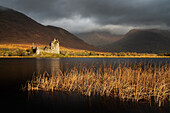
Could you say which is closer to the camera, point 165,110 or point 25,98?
point 165,110

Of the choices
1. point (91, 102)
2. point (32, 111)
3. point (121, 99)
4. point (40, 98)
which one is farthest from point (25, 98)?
point (121, 99)

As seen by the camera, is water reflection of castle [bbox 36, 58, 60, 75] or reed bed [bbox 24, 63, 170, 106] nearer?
reed bed [bbox 24, 63, 170, 106]

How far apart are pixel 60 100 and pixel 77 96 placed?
1907 mm

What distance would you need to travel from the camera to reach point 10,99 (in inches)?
530

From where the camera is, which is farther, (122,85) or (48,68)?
(48,68)

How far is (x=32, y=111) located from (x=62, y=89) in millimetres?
5248

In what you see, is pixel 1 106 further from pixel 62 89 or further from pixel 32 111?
pixel 62 89

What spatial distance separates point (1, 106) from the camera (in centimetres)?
1155

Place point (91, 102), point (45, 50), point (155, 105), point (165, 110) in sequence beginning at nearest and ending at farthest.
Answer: point (165, 110)
point (155, 105)
point (91, 102)
point (45, 50)

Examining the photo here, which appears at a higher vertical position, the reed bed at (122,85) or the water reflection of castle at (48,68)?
the reed bed at (122,85)

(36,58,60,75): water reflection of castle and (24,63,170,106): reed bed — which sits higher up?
(24,63,170,106): reed bed

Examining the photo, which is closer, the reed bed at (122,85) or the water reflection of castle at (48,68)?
the reed bed at (122,85)

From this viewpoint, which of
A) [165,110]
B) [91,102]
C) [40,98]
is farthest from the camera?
[40,98]

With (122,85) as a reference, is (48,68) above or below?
below
